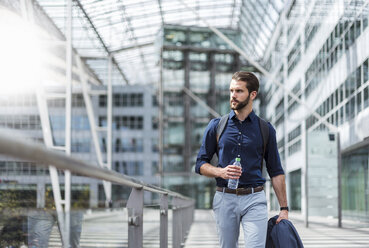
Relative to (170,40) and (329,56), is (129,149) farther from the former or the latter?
(329,56)

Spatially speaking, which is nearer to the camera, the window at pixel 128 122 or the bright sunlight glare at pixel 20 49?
the bright sunlight glare at pixel 20 49

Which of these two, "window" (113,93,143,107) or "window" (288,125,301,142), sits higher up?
"window" (113,93,143,107)

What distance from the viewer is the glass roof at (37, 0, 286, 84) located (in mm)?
33812

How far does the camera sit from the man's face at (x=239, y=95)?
3842 mm

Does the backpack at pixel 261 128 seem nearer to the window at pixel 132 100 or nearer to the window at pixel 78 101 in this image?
the window at pixel 78 101

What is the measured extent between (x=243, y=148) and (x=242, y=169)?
135 millimetres

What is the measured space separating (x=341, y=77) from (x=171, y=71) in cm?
3363

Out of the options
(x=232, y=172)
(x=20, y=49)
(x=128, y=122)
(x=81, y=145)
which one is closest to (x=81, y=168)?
(x=232, y=172)

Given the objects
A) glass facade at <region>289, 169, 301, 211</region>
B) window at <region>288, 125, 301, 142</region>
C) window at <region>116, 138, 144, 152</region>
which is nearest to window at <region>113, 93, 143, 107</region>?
window at <region>116, 138, 144, 152</region>

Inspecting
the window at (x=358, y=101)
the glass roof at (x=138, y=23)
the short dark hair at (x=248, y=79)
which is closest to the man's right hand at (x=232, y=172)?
the short dark hair at (x=248, y=79)

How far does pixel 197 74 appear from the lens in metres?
58.3

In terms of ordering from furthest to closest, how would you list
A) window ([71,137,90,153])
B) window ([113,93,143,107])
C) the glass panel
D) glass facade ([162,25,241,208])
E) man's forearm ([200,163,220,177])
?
window ([113,93,143,107])
window ([71,137,90,153])
glass facade ([162,25,241,208])
the glass panel
man's forearm ([200,163,220,177])

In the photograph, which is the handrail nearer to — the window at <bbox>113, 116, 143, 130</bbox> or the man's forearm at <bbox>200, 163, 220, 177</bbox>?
the man's forearm at <bbox>200, 163, 220, 177</bbox>

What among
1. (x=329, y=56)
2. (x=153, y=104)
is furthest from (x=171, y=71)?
(x=329, y=56)
